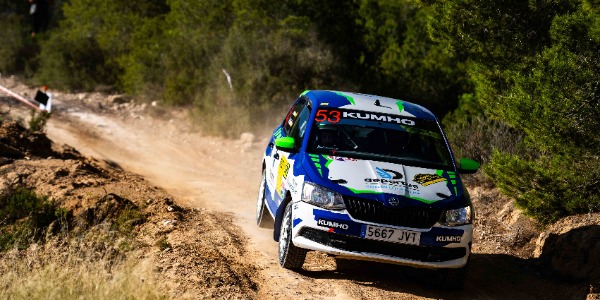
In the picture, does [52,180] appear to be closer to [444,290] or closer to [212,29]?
[444,290]

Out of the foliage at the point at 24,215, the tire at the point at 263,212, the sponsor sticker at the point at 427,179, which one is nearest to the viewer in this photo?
the sponsor sticker at the point at 427,179

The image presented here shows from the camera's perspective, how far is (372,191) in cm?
743

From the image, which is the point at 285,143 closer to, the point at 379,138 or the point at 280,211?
the point at 280,211

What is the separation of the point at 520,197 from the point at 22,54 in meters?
24.0

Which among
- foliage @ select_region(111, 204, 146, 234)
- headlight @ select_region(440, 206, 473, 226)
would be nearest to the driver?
headlight @ select_region(440, 206, 473, 226)

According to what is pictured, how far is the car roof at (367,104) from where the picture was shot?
897 centimetres

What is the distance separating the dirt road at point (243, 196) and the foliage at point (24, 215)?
2.35 metres

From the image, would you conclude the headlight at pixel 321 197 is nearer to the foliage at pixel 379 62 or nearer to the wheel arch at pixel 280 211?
the wheel arch at pixel 280 211

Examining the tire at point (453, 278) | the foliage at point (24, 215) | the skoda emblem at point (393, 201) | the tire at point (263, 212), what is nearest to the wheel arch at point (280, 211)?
the skoda emblem at point (393, 201)

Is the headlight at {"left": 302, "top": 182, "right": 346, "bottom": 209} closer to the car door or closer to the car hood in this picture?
the car hood

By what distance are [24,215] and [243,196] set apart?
13.5ft

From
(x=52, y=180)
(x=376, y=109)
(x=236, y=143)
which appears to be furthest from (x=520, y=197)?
(x=236, y=143)

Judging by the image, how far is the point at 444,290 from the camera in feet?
26.6

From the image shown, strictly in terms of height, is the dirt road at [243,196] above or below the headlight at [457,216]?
below
